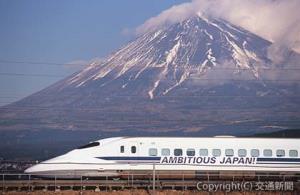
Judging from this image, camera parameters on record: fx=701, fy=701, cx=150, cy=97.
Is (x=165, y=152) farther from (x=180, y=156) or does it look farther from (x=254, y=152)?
(x=254, y=152)

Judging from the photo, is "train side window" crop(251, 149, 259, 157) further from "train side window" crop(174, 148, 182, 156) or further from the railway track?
the railway track

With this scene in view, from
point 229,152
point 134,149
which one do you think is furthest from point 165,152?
point 229,152

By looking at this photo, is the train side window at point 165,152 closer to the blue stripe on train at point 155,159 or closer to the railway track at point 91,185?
the blue stripe on train at point 155,159

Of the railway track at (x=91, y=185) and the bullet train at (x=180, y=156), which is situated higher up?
the bullet train at (x=180, y=156)

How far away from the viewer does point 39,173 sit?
44281 millimetres

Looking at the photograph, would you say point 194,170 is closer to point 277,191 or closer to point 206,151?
point 206,151

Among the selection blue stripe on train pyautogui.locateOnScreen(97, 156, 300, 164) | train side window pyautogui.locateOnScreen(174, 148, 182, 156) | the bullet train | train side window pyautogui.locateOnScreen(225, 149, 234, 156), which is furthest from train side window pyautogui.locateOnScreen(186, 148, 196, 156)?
train side window pyautogui.locateOnScreen(225, 149, 234, 156)

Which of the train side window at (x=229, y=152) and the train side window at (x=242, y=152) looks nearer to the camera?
the train side window at (x=229, y=152)

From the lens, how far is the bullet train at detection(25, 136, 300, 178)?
1802 inches

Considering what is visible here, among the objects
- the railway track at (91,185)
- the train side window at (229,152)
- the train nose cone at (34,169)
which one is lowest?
the railway track at (91,185)

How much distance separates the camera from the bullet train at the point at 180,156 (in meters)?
45.8

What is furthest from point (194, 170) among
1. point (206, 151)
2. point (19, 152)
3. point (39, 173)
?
point (19, 152)

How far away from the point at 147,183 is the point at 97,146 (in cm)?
644

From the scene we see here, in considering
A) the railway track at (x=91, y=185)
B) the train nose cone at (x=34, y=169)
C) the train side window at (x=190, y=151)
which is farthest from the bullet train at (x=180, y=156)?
the railway track at (x=91, y=185)
